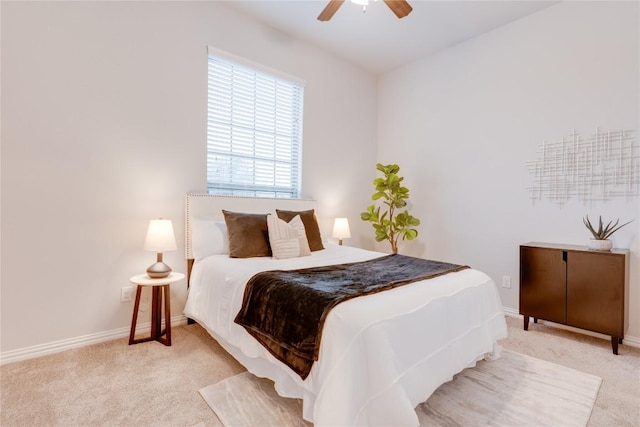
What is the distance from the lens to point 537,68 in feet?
10.0

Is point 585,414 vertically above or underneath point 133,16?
underneath

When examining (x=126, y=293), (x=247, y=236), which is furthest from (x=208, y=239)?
(x=126, y=293)

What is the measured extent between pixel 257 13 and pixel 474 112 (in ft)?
8.54

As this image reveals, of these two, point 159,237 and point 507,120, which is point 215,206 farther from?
point 507,120

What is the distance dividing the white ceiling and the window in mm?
549

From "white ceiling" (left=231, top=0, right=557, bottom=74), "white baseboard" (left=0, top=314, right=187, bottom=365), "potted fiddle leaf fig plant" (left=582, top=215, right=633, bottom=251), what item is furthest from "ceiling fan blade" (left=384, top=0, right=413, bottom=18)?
"white baseboard" (left=0, top=314, right=187, bottom=365)

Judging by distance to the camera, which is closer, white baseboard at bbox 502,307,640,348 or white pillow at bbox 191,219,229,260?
white baseboard at bbox 502,307,640,348

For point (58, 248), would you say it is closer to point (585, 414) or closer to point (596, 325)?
point (585, 414)

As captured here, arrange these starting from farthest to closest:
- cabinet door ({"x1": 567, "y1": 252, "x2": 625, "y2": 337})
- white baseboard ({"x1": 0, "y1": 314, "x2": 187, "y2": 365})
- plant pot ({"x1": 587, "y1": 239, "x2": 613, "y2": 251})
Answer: plant pot ({"x1": 587, "y1": 239, "x2": 613, "y2": 251})
cabinet door ({"x1": 567, "y1": 252, "x2": 625, "y2": 337})
white baseboard ({"x1": 0, "y1": 314, "x2": 187, "y2": 365})

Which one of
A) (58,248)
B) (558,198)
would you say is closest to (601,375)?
(558,198)

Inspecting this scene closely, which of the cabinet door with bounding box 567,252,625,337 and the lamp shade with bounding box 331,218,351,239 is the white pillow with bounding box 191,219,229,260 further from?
the cabinet door with bounding box 567,252,625,337

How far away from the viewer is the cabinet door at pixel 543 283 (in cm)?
260

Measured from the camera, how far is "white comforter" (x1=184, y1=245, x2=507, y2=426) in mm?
1249

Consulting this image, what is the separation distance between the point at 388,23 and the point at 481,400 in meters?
3.46
